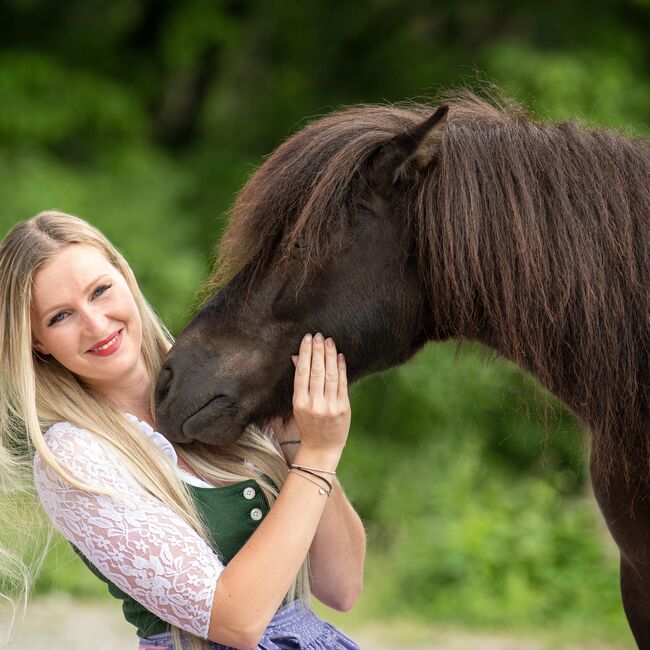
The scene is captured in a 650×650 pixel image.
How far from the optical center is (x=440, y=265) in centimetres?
203

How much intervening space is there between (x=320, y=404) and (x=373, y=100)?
686 cm

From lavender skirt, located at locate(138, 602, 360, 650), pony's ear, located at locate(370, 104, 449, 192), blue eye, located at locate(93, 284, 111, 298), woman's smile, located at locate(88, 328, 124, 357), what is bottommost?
lavender skirt, located at locate(138, 602, 360, 650)

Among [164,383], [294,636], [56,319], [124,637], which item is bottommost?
[124,637]

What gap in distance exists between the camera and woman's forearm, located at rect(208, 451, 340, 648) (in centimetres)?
183

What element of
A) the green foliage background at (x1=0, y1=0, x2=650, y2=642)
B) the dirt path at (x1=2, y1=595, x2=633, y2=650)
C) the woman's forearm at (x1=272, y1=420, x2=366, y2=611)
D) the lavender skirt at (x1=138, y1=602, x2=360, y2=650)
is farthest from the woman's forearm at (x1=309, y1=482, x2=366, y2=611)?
the green foliage background at (x1=0, y1=0, x2=650, y2=642)

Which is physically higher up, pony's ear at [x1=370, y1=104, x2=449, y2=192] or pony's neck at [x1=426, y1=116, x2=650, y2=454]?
pony's ear at [x1=370, y1=104, x2=449, y2=192]

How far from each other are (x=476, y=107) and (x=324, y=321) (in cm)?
67

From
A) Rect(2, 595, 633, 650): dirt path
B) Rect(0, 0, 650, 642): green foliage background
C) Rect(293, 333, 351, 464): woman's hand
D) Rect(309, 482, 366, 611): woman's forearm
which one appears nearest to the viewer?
Rect(293, 333, 351, 464): woman's hand

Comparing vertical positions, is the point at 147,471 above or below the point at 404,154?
below

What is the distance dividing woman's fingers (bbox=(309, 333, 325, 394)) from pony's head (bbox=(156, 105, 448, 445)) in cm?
4

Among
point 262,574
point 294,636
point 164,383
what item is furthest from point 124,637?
point 262,574

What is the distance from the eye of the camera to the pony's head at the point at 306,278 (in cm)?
204

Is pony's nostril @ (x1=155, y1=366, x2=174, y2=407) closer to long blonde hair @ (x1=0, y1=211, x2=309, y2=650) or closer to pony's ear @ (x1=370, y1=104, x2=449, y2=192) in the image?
long blonde hair @ (x1=0, y1=211, x2=309, y2=650)

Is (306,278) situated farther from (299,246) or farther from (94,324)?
(94,324)
